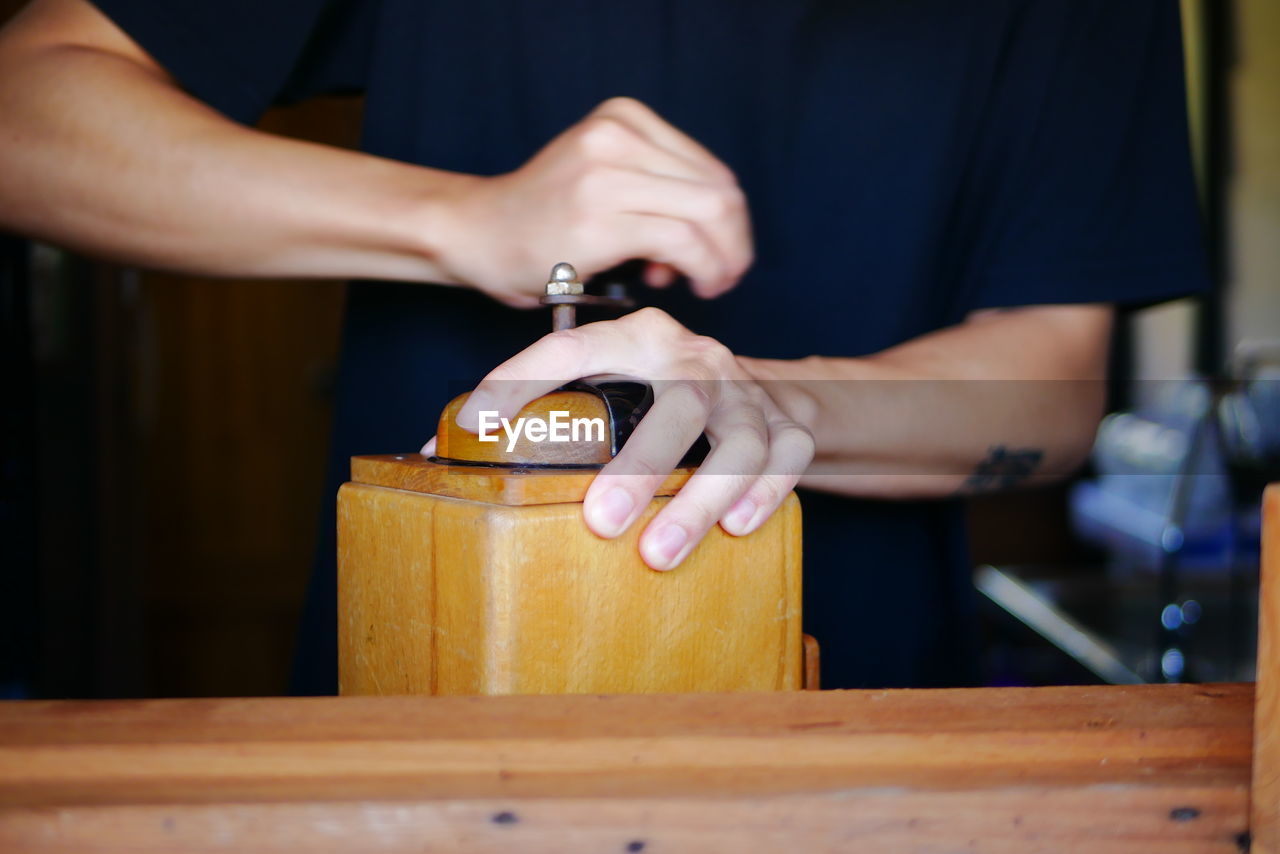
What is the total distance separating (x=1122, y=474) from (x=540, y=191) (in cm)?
404

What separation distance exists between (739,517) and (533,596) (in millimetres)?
106

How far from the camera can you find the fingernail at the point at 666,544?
0.45m

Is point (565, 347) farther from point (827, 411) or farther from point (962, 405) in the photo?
point (962, 405)

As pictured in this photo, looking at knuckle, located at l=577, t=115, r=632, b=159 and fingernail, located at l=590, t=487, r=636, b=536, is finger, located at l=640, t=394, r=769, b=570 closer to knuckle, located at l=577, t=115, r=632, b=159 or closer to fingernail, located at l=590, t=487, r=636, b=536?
fingernail, located at l=590, t=487, r=636, b=536

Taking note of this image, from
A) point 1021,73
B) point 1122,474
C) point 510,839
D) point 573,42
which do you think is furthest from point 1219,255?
point 510,839

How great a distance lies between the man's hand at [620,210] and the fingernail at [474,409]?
208mm

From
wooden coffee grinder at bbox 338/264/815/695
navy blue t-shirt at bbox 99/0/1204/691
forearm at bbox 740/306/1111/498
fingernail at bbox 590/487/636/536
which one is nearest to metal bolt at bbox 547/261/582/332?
wooden coffee grinder at bbox 338/264/815/695

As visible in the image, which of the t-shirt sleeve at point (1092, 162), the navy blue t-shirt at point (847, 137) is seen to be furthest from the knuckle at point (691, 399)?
the t-shirt sleeve at point (1092, 162)

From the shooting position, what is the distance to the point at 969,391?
0.94 meters

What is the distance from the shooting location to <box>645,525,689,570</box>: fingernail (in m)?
0.45

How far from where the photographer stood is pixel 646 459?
46 centimetres

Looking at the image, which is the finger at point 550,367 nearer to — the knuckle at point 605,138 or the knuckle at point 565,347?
the knuckle at point 565,347

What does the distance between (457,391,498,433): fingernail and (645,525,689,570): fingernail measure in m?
0.09

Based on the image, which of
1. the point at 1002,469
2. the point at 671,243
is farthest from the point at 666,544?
the point at 1002,469
